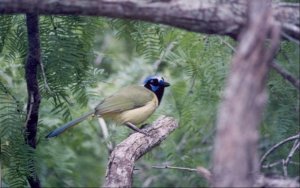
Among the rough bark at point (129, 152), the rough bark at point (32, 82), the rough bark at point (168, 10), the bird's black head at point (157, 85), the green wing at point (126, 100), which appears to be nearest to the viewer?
the rough bark at point (168, 10)

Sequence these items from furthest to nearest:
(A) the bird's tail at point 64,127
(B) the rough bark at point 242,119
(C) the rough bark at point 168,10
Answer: (A) the bird's tail at point 64,127 → (C) the rough bark at point 168,10 → (B) the rough bark at point 242,119

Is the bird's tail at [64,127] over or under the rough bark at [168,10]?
under

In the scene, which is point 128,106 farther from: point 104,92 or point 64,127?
point 104,92

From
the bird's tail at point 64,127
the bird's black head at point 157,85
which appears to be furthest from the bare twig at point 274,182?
the bird's black head at point 157,85

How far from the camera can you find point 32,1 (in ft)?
9.12

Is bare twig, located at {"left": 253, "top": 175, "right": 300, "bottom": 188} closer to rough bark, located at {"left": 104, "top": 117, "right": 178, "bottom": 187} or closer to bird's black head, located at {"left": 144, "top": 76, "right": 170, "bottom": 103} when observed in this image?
rough bark, located at {"left": 104, "top": 117, "right": 178, "bottom": 187}

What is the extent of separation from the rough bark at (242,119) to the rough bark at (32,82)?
4.80 ft

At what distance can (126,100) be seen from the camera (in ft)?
17.3

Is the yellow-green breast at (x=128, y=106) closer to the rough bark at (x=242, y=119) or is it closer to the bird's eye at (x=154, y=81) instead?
the bird's eye at (x=154, y=81)

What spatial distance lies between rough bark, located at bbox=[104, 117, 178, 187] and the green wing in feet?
2.26

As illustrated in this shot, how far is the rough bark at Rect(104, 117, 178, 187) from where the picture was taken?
3332 mm

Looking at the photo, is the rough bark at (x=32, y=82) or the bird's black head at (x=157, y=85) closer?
the rough bark at (x=32, y=82)

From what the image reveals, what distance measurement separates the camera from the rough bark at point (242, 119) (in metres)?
2.34

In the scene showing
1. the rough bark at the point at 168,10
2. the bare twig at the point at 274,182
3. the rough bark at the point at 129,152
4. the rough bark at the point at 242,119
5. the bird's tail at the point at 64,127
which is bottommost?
the bird's tail at the point at 64,127
